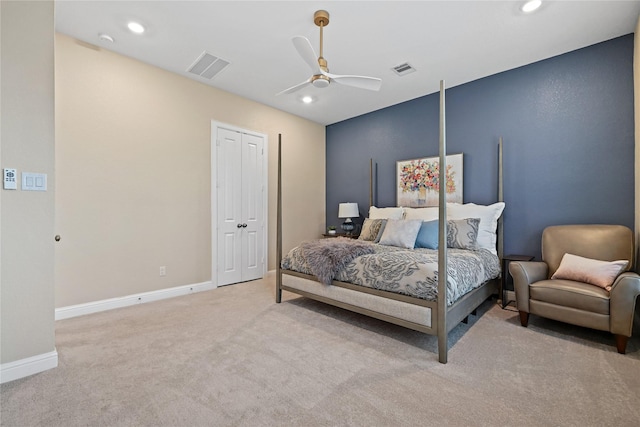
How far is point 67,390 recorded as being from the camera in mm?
1704

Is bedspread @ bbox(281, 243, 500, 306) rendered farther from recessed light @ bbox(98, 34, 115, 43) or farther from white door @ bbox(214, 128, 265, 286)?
recessed light @ bbox(98, 34, 115, 43)

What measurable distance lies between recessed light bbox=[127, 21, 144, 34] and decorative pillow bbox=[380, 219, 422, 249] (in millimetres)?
3409

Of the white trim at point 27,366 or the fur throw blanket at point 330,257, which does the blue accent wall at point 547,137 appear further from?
the white trim at point 27,366

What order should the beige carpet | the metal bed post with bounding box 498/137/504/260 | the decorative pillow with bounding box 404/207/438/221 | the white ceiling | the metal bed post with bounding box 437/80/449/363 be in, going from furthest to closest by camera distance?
the decorative pillow with bounding box 404/207/438/221
the metal bed post with bounding box 498/137/504/260
the white ceiling
the metal bed post with bounding box 437/80/449/363
the beige carpet

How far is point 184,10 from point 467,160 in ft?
12.1

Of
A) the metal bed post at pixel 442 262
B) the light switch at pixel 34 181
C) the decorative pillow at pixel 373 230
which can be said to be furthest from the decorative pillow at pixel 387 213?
the light switch at pixel 34 181

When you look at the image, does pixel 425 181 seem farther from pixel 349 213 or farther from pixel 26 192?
pixel 26 192

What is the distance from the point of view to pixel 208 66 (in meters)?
3.46

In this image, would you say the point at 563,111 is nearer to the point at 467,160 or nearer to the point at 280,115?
the point at 467,160

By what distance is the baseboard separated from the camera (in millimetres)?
2889

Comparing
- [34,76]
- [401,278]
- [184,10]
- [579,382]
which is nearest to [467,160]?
[401,278]

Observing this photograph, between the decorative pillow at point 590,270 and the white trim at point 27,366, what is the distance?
164 inches

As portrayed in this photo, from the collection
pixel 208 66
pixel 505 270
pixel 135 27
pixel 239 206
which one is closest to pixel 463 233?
pixel 505 270

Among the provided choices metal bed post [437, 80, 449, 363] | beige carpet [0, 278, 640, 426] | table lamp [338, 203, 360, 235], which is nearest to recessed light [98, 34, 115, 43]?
beige carpet [0, 278, 640, 426]
